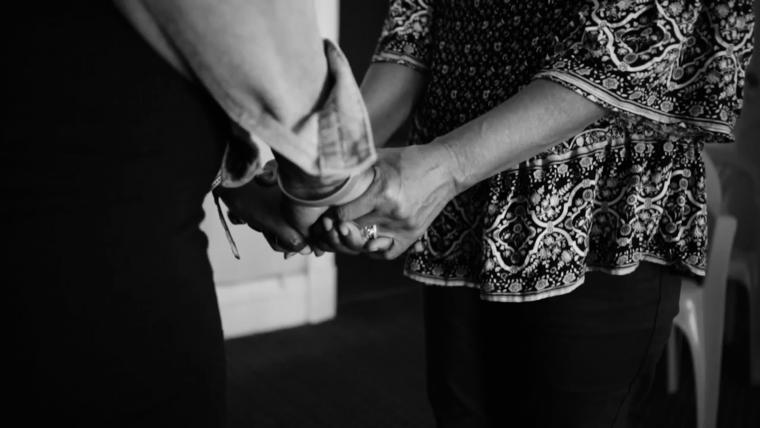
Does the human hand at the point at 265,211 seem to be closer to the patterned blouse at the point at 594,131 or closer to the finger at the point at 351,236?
the finger at the point at 351,236

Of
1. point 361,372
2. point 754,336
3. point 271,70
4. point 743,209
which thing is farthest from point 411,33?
point 743,209

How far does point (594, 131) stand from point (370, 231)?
32 centimetres

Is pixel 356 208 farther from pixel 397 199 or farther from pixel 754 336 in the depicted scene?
pixel 754 336

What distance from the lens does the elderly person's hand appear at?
35.3 inches

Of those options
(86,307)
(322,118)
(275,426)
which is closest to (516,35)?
(322,118)

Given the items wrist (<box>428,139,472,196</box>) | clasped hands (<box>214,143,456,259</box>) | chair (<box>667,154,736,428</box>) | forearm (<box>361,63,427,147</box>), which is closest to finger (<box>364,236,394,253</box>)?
clasped hands (<box>214,143,456,259</box>)

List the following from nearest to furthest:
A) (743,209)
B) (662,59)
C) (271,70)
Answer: (271,70)
(662,59)
(743,209)

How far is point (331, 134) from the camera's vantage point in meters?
0.65

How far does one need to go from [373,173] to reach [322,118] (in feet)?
0.80

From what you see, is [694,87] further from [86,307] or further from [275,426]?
[275,426]

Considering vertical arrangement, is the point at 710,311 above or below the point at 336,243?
below

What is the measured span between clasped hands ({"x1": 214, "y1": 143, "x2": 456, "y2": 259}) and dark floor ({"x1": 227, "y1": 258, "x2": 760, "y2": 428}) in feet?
4.37

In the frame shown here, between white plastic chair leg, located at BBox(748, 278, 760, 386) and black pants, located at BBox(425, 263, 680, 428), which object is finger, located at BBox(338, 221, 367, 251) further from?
white plastic chair leg, located at BBox(748, 278, 760, 386)

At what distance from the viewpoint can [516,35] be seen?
0.98 m
